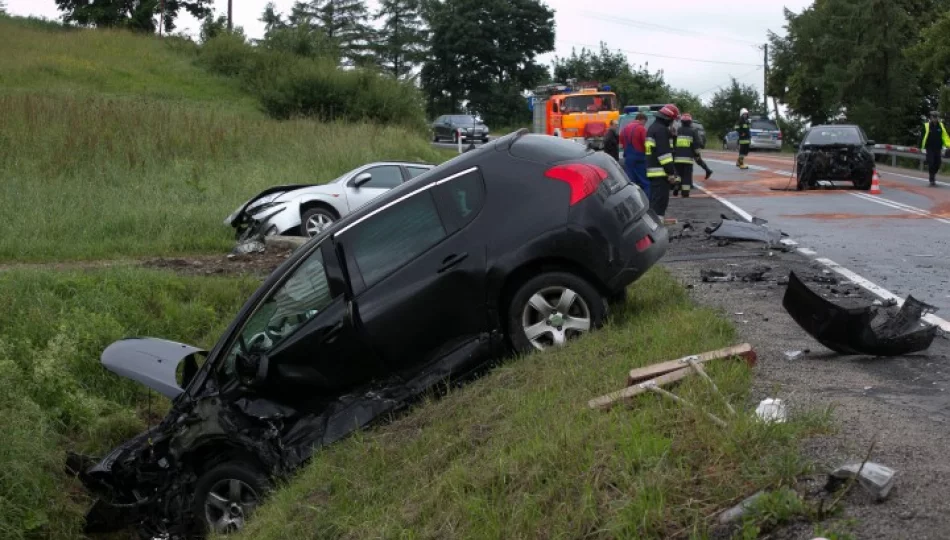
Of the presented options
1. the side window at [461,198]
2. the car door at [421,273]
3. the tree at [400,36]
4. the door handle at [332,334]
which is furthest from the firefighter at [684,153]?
the tree at [400,36]

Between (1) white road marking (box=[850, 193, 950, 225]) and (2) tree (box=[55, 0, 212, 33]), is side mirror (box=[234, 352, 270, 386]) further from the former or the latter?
(2) tree (box=[55, 0, 212, 33])

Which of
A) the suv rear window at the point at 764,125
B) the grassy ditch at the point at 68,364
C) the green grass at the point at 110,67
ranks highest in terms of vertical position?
the green grass at the point at 110,67

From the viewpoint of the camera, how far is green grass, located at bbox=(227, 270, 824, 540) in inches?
170

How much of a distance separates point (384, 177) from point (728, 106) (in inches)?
2130

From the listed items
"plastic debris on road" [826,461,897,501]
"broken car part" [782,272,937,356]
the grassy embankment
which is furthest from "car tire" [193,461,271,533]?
"plastic debris on road" [826,461,897,501]

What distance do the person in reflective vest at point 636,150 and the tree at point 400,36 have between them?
7035 cm

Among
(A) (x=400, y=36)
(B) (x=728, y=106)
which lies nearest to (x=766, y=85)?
(B) (x=728, y=106)

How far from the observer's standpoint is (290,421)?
697cm

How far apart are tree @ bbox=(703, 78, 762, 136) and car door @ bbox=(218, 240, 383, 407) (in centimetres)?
6227

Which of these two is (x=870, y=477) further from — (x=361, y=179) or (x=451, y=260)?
(x=361, y=179)

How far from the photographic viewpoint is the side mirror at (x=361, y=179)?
1692cm

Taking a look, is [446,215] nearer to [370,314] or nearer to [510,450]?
[370,314]

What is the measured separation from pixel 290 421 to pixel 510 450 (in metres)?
2.09

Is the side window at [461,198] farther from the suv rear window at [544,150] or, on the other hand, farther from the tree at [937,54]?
the tree at [937,54]
